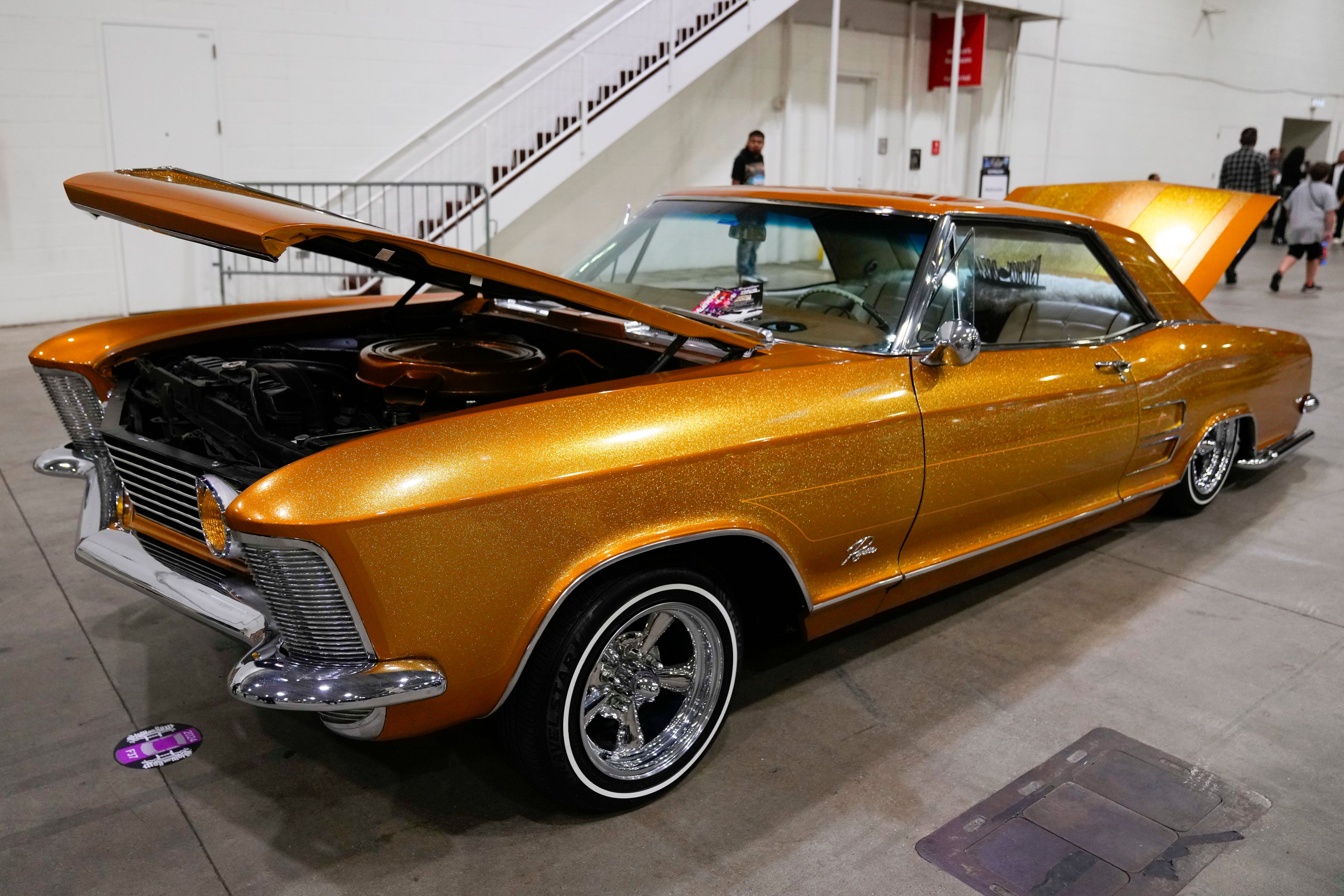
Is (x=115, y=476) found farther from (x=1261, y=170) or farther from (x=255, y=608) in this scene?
(x=1261, y=170)

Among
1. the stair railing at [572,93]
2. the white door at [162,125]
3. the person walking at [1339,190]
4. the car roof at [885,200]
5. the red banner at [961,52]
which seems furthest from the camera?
the person walking at [1339,190]

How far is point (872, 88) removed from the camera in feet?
45.0

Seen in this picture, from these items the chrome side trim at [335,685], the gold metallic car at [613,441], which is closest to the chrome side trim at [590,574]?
the gold metallic car at [613,441]

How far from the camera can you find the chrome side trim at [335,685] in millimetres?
1886

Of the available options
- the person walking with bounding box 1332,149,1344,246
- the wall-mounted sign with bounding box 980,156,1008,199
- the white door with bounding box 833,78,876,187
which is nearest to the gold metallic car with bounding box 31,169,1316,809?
the wall-mounted sign with bounding box 980,156,1008,199

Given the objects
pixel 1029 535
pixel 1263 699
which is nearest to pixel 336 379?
pixel 1029 535

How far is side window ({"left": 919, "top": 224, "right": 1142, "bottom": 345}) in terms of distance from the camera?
3123 millimetres

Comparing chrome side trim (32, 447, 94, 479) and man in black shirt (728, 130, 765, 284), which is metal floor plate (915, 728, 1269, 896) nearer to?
man in black shirt (728, 130, 765, 284)

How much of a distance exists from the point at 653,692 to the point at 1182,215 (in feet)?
12.0

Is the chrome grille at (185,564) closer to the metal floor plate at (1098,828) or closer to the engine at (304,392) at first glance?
the engine at (304,392)

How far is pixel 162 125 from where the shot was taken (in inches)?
336

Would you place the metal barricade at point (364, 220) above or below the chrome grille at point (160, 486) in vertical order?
above

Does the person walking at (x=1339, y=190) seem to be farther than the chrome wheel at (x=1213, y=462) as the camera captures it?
Yes

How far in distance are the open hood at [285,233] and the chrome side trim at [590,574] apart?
518mm
